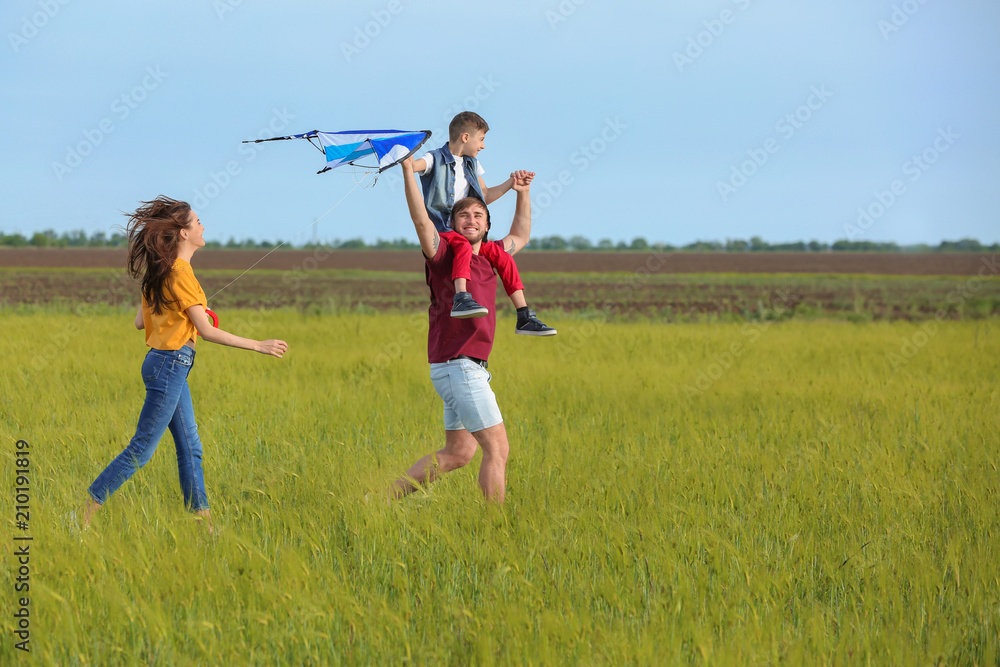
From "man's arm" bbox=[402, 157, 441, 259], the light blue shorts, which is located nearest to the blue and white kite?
"man's arm" bbox=[402, 157, 441, 259]

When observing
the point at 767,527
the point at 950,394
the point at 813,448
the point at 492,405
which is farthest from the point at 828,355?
the point at 492,405

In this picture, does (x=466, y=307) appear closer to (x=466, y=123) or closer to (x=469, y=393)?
(x=469, y=393)

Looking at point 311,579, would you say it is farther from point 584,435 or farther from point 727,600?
point 584,435

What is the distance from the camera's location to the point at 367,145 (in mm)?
3627

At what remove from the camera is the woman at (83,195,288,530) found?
3824 mm

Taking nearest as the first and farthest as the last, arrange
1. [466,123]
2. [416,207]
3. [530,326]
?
[416,207]
[466,123]
[530,326]

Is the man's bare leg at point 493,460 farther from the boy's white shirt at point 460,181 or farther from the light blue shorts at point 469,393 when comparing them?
the boy's white shirt at point 460,181

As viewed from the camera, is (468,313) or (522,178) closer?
(468,313)

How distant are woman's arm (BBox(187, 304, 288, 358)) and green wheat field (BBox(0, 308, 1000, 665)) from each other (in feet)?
3.00

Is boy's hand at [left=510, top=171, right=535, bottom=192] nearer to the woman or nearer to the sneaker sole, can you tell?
the sneaker sole

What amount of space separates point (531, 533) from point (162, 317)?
2254mm

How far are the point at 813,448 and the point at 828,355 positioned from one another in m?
5.91

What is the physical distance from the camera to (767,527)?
4066mm

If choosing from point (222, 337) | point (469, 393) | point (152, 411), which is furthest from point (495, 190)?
point (152, 411)
